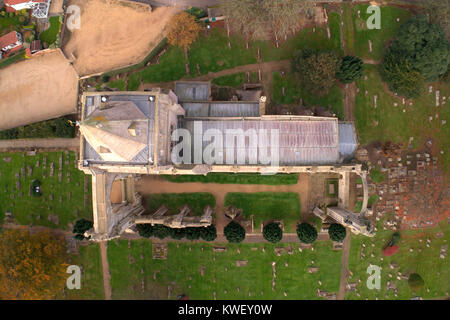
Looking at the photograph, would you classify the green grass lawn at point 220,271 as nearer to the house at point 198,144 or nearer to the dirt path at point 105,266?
the dirt path at point 105,266

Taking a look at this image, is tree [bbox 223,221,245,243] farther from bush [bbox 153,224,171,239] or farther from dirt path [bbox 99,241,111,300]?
dirt path [bbox 99,241,111,300]

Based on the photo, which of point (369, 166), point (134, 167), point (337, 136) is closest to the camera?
point (134, 167)

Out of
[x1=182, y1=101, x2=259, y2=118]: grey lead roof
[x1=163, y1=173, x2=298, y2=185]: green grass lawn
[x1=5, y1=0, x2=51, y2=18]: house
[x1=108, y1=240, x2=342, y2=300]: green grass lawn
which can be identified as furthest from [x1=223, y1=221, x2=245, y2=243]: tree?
[x1=5, y1=0, x2=51, y2=18]: house

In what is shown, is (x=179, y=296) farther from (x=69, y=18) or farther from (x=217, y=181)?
(x=69, y=18)

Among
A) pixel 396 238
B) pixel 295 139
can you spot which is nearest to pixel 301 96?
pixel 295 139

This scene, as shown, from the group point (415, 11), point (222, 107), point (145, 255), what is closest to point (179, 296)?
point (145, 255)
